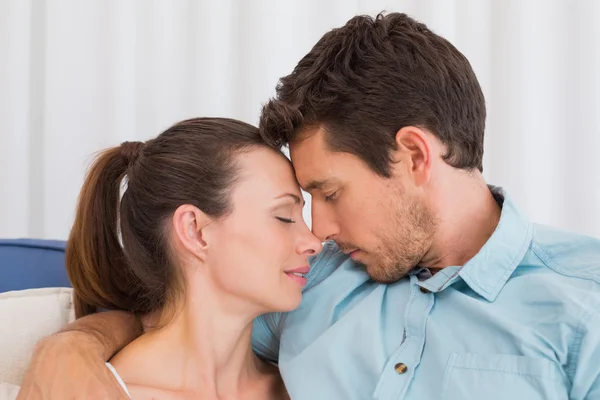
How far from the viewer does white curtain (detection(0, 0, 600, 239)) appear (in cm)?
207

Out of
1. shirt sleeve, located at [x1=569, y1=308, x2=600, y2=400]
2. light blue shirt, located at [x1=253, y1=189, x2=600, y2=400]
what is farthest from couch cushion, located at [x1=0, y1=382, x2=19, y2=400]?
shirt sleeve, located at [x1=569, y1=308, x2=600, y2=400]

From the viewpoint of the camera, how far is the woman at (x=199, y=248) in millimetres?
1407

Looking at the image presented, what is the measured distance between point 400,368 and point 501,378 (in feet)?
0.60

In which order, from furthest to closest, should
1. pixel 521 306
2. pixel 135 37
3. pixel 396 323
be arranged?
pixel 135 37 → pixel 396 323 → pixel 521 306

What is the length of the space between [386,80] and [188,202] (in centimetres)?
46

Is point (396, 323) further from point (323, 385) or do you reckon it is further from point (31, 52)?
point (31, 52)

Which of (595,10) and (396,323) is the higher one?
(595,10)

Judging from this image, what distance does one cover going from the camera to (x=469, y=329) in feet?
4.35

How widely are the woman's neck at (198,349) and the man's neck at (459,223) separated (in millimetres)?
401

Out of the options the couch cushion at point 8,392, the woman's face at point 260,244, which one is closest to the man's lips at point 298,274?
the woman's face at point 260,244

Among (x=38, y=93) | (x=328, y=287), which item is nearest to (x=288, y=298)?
(x=328, y=287)

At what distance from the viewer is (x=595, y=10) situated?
203cm

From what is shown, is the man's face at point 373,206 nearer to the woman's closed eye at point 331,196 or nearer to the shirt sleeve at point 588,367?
the woman's closed eye at point 331,196

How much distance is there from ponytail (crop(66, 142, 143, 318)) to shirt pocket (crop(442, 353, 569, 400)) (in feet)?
2.31
